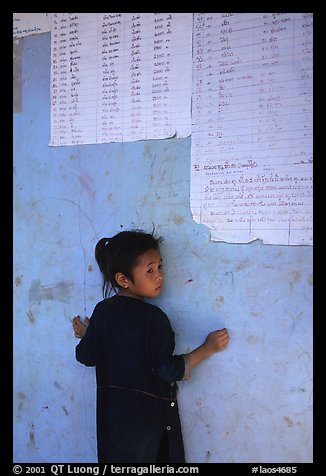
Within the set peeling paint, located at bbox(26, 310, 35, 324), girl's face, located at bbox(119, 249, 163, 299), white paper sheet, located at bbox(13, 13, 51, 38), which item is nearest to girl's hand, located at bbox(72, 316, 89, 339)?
peeling paint, located at bbox(26, 310, 35, 324)

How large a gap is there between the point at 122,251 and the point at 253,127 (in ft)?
2.20

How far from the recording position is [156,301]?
174cm

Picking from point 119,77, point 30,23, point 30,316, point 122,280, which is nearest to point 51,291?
point 30,316

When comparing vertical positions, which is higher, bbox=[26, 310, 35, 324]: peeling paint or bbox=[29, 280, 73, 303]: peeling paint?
bbox=[29, 280, 73, 303]: peeling paint

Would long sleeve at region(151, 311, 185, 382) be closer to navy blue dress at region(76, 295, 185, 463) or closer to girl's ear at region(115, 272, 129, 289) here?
navy blue dress at region(76, 295, 185, 463)

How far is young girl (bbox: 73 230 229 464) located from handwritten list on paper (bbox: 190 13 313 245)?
0.32m

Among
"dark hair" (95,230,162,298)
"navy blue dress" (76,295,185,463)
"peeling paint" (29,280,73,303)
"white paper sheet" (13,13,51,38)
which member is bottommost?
"navy blue dress" (76,295,185,463)

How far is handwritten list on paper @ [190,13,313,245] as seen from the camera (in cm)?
152

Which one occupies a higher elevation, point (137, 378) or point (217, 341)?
point (217, 341)
